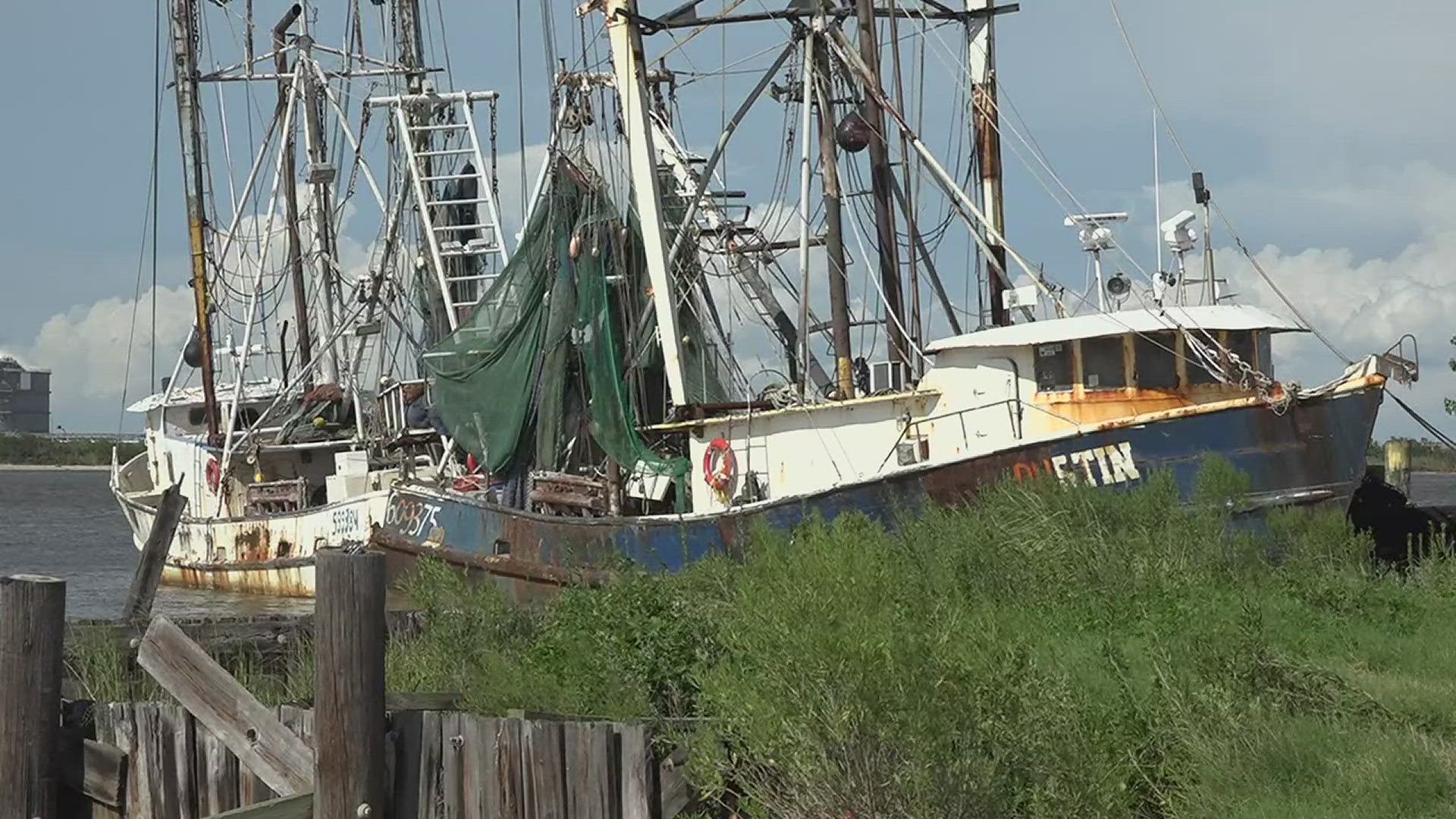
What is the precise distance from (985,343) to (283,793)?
11.8 m

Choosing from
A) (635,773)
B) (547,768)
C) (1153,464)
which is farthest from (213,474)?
(635,773)

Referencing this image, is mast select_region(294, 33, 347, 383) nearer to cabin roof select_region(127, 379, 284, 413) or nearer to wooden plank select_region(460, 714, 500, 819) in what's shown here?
cabin roof select_region(127, 379, 284, 413)

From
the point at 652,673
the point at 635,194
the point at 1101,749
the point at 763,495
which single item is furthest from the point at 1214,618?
the point at 635,194

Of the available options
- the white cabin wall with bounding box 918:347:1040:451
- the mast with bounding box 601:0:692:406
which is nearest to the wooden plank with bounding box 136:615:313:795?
the white cabin wall with bounding box 918:347:1040:451

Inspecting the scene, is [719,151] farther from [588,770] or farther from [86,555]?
[86,555]

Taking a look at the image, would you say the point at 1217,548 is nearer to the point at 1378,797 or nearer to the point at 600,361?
the point at 1378,797

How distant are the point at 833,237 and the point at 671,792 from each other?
47.2 ft

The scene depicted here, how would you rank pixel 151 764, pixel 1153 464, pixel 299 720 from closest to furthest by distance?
pixel 299 720, pixel 151 764, pixel 1153 464

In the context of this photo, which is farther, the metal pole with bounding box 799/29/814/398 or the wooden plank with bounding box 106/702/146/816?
the metal pole with bounding box 799/29/814/398

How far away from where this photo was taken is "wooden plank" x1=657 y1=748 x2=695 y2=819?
9.46 metres

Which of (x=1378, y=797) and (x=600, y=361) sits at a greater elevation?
(x=600, y=361)

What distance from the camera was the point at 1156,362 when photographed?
20438 millimetres

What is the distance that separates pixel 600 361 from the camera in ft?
81.9

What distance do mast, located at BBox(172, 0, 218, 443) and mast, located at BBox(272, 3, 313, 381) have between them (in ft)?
5.02
